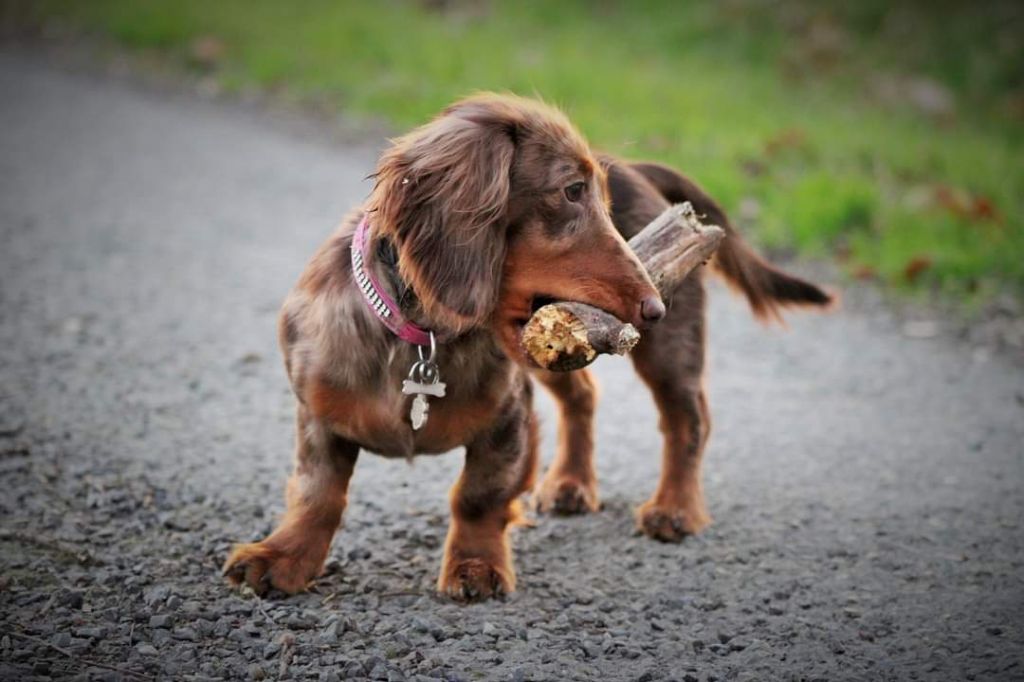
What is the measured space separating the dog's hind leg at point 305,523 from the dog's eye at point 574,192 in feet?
2.76

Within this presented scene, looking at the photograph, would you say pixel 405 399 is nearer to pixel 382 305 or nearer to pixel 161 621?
pixel 382 305

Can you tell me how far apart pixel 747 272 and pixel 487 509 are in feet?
4.40

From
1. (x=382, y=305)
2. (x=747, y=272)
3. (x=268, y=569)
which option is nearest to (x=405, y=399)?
(x=382, y=305)

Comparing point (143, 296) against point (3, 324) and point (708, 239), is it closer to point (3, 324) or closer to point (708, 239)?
point (3, 324)

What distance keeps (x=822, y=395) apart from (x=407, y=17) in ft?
27.5

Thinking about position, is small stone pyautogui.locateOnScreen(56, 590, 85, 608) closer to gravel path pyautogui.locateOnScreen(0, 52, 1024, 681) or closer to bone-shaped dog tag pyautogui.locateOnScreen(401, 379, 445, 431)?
gravel path pyautogui.locateOnScreen(0, 52, 1024, 681)

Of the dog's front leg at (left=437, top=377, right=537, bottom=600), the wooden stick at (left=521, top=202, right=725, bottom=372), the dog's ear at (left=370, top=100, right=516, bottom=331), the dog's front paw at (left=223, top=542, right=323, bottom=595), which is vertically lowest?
the dog's front paw at (left=223, top=542, right=323, bottom=595)

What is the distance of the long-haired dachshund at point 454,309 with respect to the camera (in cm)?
245

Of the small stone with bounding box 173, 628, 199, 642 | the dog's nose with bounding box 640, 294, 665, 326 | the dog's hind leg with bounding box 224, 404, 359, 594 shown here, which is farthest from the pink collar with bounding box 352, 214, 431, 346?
the small stone with bounding box 173, 628, 199, 642

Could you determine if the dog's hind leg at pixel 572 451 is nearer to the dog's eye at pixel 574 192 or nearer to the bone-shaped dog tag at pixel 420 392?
the bone-shaped dog tag at pixel 420 392

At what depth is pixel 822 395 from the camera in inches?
187

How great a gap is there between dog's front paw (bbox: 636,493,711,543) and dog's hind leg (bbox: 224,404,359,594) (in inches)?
37.8

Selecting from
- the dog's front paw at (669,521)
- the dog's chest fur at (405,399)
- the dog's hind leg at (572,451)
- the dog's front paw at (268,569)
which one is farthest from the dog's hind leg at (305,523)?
the dog's front paw at (669,521)

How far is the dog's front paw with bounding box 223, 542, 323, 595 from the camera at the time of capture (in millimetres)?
2771
